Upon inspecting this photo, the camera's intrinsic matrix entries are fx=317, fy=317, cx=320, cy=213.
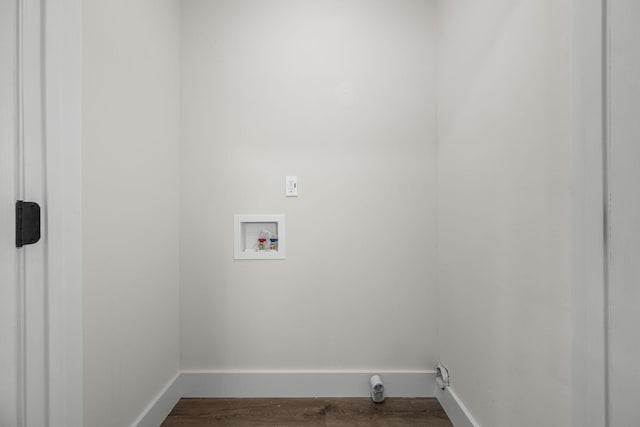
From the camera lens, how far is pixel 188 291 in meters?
1.73

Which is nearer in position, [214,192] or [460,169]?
[460,169]

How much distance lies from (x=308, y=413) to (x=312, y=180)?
117 centimetres

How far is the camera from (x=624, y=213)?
0.66 meters

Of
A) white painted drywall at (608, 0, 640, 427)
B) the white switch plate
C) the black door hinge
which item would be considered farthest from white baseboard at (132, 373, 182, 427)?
white painted drywall at (608, 0, 640, 427)

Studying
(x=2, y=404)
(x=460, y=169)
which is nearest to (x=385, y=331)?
(x=460, y=169)

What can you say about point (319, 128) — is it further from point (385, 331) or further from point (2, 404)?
point (2, 404)

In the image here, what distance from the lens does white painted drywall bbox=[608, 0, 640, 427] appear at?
640mm

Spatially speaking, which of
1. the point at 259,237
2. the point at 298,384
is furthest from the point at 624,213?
the point at 298,384

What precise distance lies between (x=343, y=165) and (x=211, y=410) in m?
1.42

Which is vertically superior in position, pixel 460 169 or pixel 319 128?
pixel 319 128

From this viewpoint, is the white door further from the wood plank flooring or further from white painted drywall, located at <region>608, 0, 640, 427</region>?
white painted drywall, located at <region>608, 0, 640, 427</region>

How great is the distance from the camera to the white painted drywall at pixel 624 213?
640 millimetres

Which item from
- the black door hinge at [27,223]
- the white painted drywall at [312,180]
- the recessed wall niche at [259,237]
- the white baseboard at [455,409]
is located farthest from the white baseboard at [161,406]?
the white baseboard at [455,409]

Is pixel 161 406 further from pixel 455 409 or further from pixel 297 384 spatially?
pixel 455 409
